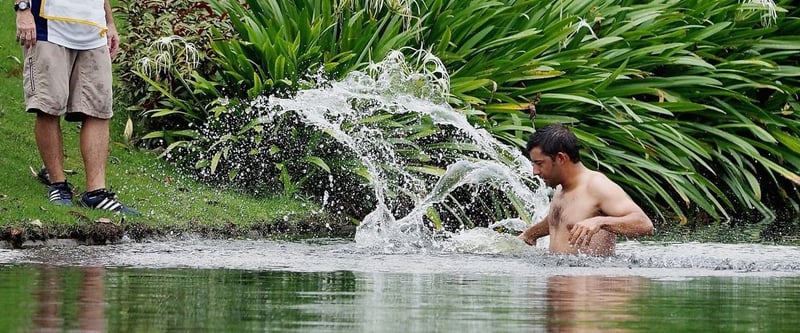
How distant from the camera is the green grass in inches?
380

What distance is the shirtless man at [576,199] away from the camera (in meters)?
8.85

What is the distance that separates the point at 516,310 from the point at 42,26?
5.32 metres

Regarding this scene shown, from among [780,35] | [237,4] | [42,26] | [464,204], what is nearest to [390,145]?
[464,204]

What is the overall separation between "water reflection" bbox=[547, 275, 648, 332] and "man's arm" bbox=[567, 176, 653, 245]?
851 millimetres

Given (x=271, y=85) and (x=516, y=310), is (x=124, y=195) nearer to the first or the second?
(x=271, y=85)

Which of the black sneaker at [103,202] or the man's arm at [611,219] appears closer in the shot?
the man's arm at [611,219]

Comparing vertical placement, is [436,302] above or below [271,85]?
below

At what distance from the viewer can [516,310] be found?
233 inches

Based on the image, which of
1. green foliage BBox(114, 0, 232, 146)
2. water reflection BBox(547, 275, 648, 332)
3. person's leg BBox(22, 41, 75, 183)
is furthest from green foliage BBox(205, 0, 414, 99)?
water reflection BBox(547, 275, 648, 332)

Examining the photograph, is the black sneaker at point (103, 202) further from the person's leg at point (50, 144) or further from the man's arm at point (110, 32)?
the man's arm at point (110, 32)

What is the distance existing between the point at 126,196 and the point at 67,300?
4761 millimetres

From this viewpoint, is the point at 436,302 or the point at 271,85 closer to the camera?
the point at 436,302

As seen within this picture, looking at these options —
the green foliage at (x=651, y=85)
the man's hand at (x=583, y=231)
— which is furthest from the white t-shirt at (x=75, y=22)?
the man's hand at (x=583, y=231)

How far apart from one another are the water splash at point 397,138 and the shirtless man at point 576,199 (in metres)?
1.98
